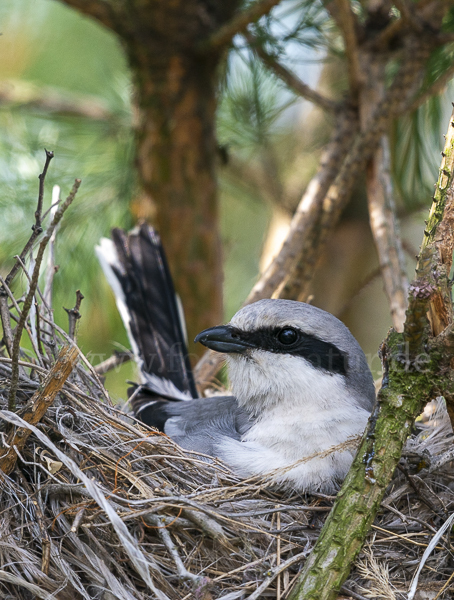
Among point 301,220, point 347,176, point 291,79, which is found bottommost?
point 301,220

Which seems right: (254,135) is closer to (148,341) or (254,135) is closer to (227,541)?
(148,341)

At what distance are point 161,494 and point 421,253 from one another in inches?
40.7

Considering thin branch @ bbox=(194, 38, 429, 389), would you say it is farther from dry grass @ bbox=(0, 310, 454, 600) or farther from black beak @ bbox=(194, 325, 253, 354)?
dry grass @ bbox=(0, 310, 454, 600)

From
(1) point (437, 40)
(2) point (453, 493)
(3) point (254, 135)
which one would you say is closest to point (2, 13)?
(3) point (254, 135)

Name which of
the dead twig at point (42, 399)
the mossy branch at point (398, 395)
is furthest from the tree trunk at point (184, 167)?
the mossy branch at point (398, 395)

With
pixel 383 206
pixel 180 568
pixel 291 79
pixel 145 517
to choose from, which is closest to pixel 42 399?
pixel 145 517

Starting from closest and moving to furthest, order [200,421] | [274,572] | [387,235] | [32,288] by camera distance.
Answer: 1. [32,288]
2. [274,572]
3. [200,421]
4. [387,235]

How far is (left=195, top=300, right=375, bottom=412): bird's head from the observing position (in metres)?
2.33

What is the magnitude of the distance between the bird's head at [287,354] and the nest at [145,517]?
350mm

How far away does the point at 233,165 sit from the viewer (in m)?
4.58

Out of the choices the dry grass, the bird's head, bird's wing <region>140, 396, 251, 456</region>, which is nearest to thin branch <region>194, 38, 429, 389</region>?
bird's wing <region>140, 396, 251, 456</region>

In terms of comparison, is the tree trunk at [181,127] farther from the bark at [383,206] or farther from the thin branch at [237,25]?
the bark at [383,206]

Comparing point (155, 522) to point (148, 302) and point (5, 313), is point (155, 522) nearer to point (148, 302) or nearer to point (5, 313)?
point (5, 313)

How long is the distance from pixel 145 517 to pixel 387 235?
69.8 inches
